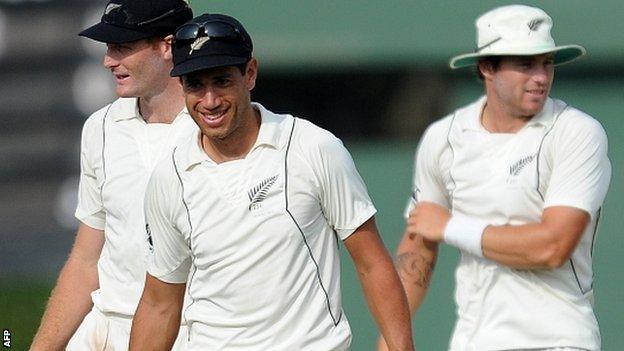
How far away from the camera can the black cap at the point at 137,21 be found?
20.1 feet

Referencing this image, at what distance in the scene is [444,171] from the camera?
5.98m

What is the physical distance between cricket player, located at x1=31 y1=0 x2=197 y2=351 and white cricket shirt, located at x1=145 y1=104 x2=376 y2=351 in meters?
0.69

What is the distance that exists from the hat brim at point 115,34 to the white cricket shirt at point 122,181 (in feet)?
0.85

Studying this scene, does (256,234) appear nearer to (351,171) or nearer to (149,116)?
(351,171)

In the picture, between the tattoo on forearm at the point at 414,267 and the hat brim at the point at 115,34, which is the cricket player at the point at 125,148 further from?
the tattoo on forearm at the point at 414,267

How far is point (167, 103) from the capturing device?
6.15 m

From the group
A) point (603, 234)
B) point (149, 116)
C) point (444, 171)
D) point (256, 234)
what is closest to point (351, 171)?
point (256, 234)

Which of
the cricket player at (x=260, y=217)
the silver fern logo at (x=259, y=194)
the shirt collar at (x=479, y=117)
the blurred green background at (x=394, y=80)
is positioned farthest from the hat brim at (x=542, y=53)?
the blurred green background at (x=394, y=80)

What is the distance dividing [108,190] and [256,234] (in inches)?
39.7

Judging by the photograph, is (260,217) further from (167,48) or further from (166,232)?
(167,48)

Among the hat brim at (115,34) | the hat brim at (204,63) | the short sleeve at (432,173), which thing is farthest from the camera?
the hat brim at (115,34)

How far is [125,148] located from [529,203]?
4.58 feet

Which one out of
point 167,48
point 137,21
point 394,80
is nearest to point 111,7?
point 137,21

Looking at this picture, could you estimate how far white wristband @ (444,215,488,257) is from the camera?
577 cm
